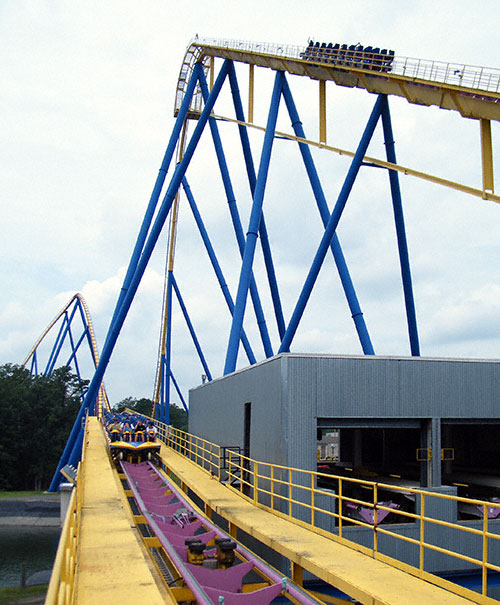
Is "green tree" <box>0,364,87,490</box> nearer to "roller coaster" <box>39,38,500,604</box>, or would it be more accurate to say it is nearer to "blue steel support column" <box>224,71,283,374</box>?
"roller coaster" <box>39,38,500,604</box>

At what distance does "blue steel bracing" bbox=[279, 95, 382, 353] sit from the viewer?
2047 centimetres

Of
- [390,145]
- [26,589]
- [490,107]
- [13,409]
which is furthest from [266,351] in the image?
[13,409]

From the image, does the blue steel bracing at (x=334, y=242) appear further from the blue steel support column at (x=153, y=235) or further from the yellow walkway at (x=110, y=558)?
the yellow walkway at (x=110, y=558)

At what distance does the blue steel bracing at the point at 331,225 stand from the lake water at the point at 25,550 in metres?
17.9

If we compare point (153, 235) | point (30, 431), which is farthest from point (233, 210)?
point (30, 431)

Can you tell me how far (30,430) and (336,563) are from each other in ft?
201

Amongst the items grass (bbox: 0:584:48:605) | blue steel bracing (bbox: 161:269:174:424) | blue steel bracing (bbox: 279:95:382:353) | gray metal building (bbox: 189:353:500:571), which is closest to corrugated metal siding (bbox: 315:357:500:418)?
gray metal building (bbox: 189:353:500:571)

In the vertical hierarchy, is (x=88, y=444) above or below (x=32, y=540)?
above

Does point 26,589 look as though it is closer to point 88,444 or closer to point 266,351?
point 88,444

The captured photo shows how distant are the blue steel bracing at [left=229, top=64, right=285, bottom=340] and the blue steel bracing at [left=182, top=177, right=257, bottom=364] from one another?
345 centimetres

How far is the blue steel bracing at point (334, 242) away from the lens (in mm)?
22062

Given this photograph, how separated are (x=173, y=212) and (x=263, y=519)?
113 ft

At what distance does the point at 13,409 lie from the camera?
60531 millimetres

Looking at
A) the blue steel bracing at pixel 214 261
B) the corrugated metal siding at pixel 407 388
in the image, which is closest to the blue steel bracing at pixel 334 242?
the corrugated metal siding at pixel 407 388
